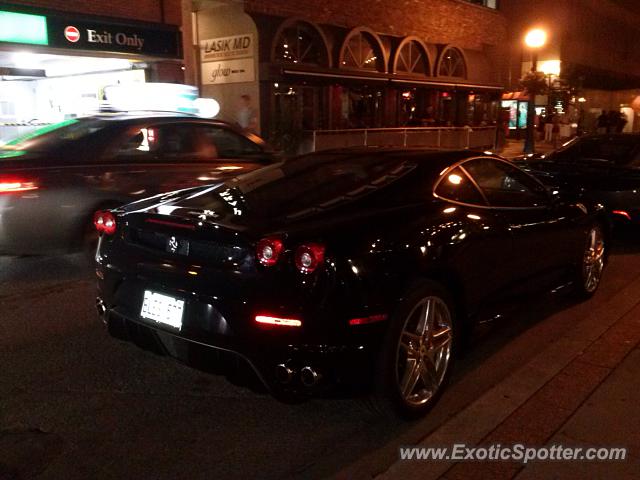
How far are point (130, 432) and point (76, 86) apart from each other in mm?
13852

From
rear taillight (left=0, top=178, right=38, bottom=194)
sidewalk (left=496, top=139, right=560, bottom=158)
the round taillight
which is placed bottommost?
sidewalk (left=496, top=139, right=560, bottom=158)

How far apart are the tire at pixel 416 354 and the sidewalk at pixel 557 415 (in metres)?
0.22

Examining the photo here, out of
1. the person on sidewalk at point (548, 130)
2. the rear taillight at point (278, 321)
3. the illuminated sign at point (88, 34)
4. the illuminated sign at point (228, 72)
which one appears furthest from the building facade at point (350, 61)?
the rear taillight at point (278, 321)

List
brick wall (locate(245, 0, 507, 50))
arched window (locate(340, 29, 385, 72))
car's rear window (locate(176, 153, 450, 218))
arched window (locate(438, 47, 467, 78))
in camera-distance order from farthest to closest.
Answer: arched window (locate(438, 47, 467, 78)), arched window (locate(340, 29, 385, 72)), brick wall (locate(245, 0, 507, 50)), car's rear window (locate(176, 153, 450, 218))

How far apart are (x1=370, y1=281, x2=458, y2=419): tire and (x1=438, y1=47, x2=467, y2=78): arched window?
22.0 m

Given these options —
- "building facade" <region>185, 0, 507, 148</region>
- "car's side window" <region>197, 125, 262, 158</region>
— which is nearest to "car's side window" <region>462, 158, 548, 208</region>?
"car's side window" <region>197, 125, 262, 158</region>

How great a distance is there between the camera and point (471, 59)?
26203 millimetres

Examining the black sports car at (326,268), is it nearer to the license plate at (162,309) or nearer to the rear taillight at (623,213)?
the license plate at (162,309)

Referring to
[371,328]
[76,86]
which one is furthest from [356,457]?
[76,86]

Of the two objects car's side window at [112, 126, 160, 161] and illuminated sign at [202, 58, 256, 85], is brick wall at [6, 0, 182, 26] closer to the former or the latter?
illuminated sign at [202, 58, 256, 85]

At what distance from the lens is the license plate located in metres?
3.27

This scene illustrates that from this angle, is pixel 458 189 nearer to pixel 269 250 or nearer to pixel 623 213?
pixel 269 250

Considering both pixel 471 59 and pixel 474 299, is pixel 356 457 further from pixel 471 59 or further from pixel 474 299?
pixel 471 59

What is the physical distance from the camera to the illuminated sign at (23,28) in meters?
11.7
